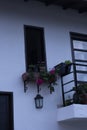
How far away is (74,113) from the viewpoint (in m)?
8.52

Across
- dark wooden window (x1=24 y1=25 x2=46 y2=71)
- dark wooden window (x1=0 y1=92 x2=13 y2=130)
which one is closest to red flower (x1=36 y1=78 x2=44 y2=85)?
dark wooden window (x1=24 y1=25 x2=46 y2=71)

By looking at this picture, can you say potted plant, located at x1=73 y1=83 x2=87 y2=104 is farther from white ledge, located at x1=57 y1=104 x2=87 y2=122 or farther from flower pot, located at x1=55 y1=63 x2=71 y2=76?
flower pot, located at x1=55 y1=63 x2=71 y2=76

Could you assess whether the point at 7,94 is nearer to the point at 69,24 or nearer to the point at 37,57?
the point at 37,57

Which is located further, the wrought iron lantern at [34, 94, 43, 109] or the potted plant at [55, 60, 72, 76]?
the potted plant at [55, 60, 72, 76]

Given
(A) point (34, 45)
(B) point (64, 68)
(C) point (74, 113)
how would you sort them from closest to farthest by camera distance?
(C) point (74, 113) < (B) point (64, 68) < (A) point (34, 45)

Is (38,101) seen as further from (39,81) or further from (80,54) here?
(80,54)

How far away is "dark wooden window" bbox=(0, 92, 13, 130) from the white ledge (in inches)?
49.6

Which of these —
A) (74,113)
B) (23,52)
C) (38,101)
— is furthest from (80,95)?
(23,52)

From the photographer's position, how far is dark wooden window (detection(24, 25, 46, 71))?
9.42 metres

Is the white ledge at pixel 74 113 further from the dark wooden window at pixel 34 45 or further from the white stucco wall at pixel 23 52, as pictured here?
the dark wooden window at pixel 34 45

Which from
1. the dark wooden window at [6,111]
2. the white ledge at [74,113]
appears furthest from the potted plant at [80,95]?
the dark wooden window at [6,111]

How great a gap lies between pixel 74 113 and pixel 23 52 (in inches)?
78.6

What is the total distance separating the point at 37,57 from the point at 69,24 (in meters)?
1.54

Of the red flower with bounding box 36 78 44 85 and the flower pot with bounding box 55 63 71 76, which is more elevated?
the flower pot with bounding box 55 63 71 76
